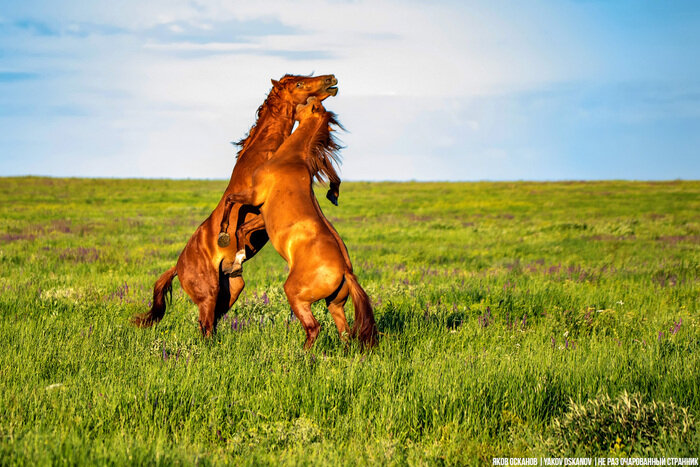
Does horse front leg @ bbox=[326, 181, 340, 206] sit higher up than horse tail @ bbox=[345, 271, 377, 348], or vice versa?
horse front leg @ bbox=[326, 181, 340, 206]

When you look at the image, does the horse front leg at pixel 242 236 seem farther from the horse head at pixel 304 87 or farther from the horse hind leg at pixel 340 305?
the horse head at pixel 304 87

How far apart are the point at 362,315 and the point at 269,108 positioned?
7.36 feet

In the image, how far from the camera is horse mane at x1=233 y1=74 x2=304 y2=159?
5340mm

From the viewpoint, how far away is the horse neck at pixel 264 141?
5422mm

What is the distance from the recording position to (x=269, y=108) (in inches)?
217

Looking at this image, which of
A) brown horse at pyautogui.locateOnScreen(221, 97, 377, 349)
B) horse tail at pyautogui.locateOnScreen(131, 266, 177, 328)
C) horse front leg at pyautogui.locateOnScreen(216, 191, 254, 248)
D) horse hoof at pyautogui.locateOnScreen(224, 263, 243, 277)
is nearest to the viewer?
brown horse at pyautogui.locateOnScreen(221, 97, 377, 349)

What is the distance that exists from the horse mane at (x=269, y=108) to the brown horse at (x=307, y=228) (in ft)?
1.01

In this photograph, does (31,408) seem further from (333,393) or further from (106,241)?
(106,241)

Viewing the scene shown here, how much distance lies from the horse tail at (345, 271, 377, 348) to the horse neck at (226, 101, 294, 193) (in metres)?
1.53

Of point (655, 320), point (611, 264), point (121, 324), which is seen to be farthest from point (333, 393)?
point (611, 264)

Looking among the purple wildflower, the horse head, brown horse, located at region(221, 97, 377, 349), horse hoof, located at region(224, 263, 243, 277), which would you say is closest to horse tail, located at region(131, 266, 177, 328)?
horse hoof, located at region(224, 263, 243, 277)

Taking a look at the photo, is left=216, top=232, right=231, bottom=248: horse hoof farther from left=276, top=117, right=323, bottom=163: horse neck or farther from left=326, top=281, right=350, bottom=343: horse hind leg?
left=326, top=281, right=350, bottom=343: horse hind leg

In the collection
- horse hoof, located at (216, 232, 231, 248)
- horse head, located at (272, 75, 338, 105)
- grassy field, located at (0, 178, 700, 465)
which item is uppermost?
horse head, located at (272, 75, 338, 105)

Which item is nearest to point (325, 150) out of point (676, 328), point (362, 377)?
point (362, 377)
